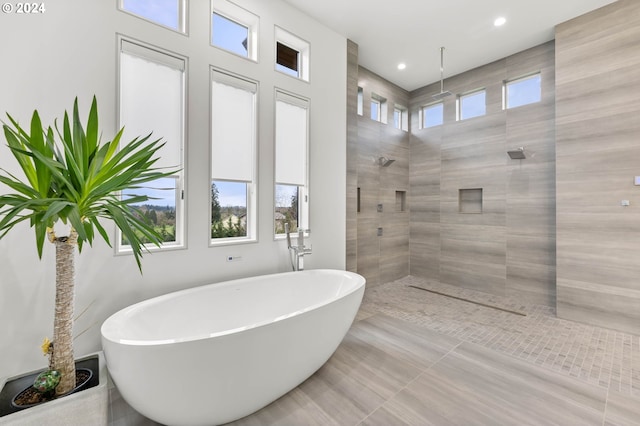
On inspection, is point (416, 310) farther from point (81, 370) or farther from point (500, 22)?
point (500, 22)

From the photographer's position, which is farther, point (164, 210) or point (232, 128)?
point (232, 128)

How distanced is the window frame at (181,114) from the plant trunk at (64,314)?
2.37ft

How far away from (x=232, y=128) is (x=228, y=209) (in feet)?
2.66

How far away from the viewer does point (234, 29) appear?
285 cm

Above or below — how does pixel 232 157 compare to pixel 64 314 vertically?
above

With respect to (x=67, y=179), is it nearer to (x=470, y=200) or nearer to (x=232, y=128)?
(x=232, y=128)

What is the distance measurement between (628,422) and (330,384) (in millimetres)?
1864

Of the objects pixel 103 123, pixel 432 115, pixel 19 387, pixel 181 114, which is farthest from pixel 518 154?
pixel 19 387

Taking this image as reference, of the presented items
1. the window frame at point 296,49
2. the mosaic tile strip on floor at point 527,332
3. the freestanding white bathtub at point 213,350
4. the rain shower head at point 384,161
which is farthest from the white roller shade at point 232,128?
the rain shower head at point 384,161

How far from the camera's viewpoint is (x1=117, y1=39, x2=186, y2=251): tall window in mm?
2205

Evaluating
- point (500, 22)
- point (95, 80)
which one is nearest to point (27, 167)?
point (95, 80)

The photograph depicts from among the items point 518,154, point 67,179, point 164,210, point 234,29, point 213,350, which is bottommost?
point 213,350

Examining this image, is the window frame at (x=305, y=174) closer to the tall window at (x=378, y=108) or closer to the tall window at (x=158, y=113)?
the tall window at (x=158, y=113)

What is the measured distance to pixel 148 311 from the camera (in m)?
1.89
